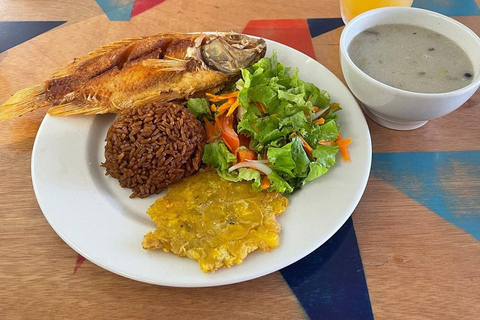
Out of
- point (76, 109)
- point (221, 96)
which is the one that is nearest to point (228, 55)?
point (221, 96)

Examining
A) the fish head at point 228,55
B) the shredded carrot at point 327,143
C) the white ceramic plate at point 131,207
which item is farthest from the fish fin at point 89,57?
the shredded carrot at point 327,143

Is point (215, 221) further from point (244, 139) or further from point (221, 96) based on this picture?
point (221, 96)

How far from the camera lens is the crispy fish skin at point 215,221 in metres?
1.51

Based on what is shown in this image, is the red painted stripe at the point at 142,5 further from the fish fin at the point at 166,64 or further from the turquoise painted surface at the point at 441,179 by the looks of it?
the turquoise painted surface at the point at 441,179

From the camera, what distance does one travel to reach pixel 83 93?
216 centimetres

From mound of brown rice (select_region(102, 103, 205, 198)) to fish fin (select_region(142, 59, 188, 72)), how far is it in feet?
1.05

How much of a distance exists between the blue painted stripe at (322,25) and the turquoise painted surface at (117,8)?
1.31m

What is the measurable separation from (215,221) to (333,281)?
0.53m

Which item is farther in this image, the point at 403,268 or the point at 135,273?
the point at 403,268

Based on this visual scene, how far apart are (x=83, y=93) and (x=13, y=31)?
3.53 ft

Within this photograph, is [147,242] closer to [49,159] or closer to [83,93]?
[49,159]

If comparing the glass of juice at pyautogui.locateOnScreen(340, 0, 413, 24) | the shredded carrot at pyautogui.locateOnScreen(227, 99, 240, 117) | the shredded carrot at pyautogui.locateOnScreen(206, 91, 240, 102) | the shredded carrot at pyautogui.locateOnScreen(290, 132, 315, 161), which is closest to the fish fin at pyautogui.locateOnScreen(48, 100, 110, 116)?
the shredded carrot at pyautogui.locateOnScreen(206, 91, 240, 102)

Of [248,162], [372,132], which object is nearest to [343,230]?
[248,162]

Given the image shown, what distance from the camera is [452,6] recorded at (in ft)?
9.92
